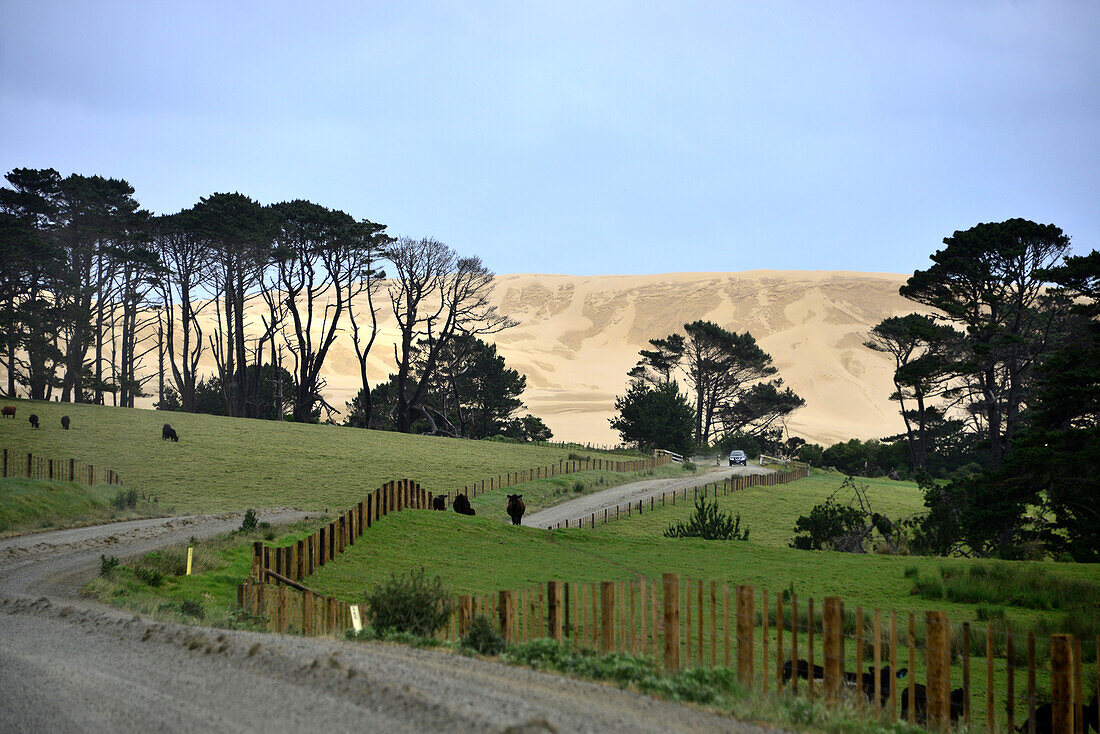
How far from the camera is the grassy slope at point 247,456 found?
4391 centimetres

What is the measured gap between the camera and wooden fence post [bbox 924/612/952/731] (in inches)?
351

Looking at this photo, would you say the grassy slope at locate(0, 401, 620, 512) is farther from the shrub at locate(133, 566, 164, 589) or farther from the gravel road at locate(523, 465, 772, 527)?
the shrub at locate(133, 566, 164, 589)

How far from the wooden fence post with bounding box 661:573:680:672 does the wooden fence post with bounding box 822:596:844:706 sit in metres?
1.65

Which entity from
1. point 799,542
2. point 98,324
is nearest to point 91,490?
Result: point 799,542

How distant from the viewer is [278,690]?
827cm

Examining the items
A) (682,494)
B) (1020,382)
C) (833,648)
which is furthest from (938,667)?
(682,494)

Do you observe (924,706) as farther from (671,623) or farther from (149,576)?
(149,576)

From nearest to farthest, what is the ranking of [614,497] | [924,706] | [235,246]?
[924,706], [614,497], [235,246]

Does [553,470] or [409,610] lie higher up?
[409,610]

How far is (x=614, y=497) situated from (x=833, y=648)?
A: 141 ft

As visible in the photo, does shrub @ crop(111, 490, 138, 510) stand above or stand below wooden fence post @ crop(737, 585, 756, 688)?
below

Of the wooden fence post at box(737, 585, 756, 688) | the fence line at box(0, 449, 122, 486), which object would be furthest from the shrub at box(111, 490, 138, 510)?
the wooden fence post at box(737, 585, 756, 688)

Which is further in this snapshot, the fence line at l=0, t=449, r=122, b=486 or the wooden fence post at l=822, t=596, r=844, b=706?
the fence line at l=0, t=449, r=122, b=486

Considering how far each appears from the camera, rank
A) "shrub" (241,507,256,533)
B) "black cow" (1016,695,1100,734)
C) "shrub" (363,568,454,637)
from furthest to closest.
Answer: "shrub" (241,507,256,533), "shrub" (363,568,454,637), "black cow" (1016,695,1100,734)
